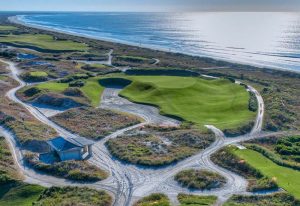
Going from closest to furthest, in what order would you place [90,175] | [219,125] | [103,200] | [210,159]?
1. [103,200]
2. [90,175]
3. [210,159]
4. [219,125]

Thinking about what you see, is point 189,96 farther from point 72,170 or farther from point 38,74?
point 38,74

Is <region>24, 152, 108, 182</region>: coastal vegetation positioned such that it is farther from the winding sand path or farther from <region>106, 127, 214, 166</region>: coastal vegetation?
<region>106, 127, 214, 166</region>: coastal vegetation

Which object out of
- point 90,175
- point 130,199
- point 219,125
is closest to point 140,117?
point 219,125

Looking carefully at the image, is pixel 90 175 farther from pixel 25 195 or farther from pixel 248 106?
pixel 248 106

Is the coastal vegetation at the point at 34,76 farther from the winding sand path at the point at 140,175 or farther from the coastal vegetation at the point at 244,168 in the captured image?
the coastal vegetation at the point at 244,168

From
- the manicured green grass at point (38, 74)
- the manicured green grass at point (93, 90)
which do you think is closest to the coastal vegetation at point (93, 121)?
the manicured green grass at point (93, 90)

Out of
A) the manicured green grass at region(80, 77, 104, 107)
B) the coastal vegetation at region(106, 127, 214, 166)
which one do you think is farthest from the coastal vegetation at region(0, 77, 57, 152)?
the manicured green grass at region(80, 77, 104, 107)
